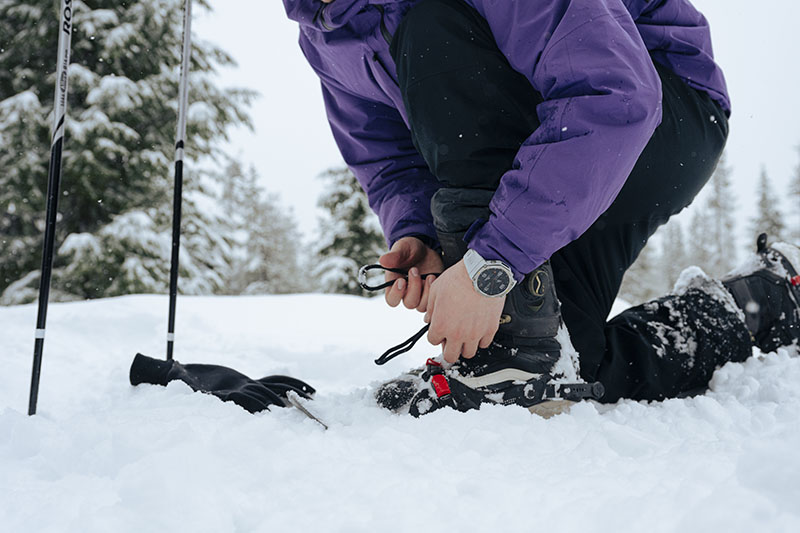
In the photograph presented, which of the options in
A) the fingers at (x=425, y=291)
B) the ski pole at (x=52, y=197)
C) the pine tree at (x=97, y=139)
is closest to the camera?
the ski pole at (x=52, y=197)

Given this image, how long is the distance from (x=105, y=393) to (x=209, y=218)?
8.04 meters

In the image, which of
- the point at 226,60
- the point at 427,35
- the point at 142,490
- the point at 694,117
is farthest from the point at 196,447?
the point at 226,60

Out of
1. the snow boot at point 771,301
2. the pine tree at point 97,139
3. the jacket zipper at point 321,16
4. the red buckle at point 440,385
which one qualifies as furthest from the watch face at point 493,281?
the pine tree at point 97,139

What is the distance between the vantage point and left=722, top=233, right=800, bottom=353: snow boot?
1477 millimetres

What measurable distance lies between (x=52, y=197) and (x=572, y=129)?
46.0 inches

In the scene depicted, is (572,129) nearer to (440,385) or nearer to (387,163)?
(440,385)

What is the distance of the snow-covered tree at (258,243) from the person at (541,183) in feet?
61.1

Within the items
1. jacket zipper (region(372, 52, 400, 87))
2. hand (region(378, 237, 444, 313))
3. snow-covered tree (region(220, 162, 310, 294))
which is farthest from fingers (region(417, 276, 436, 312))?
snow-covered tree (region(220, 162, 310, 294))

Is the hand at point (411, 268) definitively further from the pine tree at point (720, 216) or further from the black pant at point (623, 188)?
the pine tree at point (720, 216)

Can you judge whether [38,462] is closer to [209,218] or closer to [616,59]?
[616,59]

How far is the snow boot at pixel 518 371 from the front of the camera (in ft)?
3.46

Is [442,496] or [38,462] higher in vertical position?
[442,496]

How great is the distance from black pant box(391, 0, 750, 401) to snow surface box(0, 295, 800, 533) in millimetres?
120

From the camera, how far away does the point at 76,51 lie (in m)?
7.31
